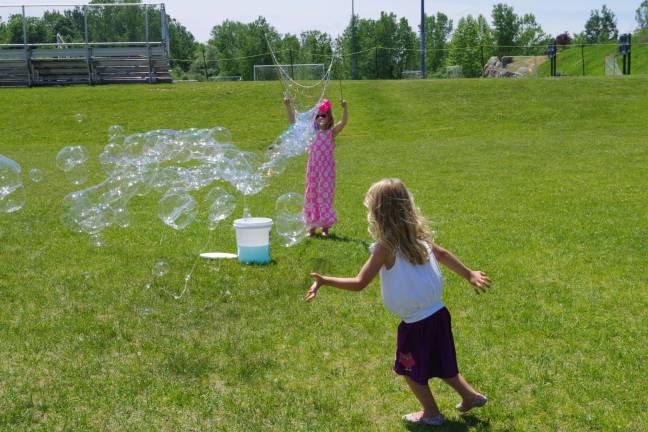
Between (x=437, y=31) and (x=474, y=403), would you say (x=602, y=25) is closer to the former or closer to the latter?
(x=437, y=31)

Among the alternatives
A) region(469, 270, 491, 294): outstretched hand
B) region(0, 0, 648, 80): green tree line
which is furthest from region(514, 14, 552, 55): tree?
region(469, 270, 491, 294): outstretched hand

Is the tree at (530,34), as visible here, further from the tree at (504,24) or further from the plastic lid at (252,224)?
the plastic lid at (252,224)

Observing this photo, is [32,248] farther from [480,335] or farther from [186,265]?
[480,335]

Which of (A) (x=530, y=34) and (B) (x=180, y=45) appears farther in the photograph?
(A) (x=530, y=34)

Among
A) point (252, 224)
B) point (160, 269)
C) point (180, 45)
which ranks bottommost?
point (160, 269)

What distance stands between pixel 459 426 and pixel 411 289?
32.9 inches

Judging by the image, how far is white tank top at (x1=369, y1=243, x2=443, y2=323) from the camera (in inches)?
148

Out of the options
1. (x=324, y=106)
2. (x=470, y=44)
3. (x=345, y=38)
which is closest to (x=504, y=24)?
(x=470, y=44)

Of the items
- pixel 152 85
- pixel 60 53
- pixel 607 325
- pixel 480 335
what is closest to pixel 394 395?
pixel 480 335

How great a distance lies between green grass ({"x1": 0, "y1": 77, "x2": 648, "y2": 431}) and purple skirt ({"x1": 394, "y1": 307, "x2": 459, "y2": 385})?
340mm

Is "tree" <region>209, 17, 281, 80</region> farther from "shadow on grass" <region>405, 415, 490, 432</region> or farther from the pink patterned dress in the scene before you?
"shadow on grass" <region>405, 415, 490, 432</region>

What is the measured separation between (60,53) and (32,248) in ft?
82.1

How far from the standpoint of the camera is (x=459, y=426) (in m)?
3.84

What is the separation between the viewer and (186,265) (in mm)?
7145
